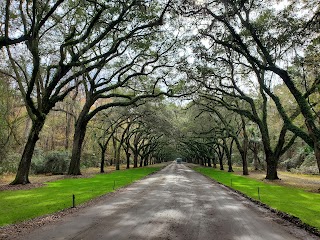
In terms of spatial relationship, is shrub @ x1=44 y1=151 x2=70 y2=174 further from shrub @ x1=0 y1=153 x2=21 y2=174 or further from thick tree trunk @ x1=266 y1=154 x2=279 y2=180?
thick tree trunk @ x1=266 y1=154 x2=279 y2=180

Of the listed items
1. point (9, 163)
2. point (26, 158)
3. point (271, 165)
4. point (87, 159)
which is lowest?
point (271, 165)

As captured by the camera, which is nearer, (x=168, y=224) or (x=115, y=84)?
(x=168, y=224)

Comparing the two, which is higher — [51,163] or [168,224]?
[51,163]

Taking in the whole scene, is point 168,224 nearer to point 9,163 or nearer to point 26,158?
Answer: point 26,158

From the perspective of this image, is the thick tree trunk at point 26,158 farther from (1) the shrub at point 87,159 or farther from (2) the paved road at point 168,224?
(1) the shrub at point 87,159

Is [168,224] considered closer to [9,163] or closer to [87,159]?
[9,163]

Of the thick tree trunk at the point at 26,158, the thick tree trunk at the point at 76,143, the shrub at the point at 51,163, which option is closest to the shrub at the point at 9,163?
the thick tree trunk at the point at 76,143

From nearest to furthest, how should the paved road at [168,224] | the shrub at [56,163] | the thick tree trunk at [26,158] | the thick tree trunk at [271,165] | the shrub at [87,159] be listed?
1. the paved road at [168,224]
2. the thick tree trunk at [26,158]
3. the thick tree trunk at [271,165]
4. the shrub at [56,163]
5. the shrub at [87,159]

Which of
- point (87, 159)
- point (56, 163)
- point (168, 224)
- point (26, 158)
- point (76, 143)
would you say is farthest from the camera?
point (87, 159)

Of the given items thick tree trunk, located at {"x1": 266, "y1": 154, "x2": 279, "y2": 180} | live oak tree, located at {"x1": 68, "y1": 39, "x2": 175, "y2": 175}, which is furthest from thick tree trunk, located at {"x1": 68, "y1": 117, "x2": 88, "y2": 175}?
thick tree trunk, located at {"x1": 266, "y1": 154, "x2": 279, "y2": 180}

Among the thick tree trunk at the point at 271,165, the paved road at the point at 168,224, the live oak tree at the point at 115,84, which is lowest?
the paved road at the point at 168,224

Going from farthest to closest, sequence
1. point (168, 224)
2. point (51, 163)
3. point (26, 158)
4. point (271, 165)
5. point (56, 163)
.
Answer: point (56, 163) → point (51, 163) → point (271, 165) → point (26, 158) → point (168, 224)

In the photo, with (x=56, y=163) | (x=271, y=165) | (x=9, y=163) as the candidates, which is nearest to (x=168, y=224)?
(x=271, y=165)

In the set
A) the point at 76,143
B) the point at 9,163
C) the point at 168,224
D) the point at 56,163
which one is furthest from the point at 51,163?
the point at 168,224
